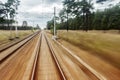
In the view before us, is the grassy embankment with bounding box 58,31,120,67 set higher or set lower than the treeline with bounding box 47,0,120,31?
lower

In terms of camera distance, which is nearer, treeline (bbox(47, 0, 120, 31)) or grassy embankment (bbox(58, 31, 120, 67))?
grassy embankment (bbox(58, 31, 120, 67))

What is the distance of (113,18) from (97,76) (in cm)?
6807

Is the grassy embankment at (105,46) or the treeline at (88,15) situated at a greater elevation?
the treeline at (88,15)

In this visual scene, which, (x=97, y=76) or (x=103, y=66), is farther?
(x=103, y=66)

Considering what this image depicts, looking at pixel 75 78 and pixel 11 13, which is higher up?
pixel 11 13

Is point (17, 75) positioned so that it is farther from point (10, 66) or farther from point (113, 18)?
point (113, 18)

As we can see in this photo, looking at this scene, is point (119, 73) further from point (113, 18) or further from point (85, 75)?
point (113, 18)

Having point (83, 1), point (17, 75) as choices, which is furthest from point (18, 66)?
point (83, 1)

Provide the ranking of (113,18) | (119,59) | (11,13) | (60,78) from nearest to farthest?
(60,78)
(119,59)
(113,18)
(11,13)

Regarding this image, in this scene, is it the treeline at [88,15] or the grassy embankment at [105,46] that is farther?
the treeline at [88,15]

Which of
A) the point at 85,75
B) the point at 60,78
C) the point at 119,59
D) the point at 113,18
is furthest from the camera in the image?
the point at 113,18

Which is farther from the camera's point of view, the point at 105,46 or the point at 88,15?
the point at 88,15

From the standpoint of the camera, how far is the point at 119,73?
46.5 feet

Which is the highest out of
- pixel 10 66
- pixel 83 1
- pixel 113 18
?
pixel 83 1
